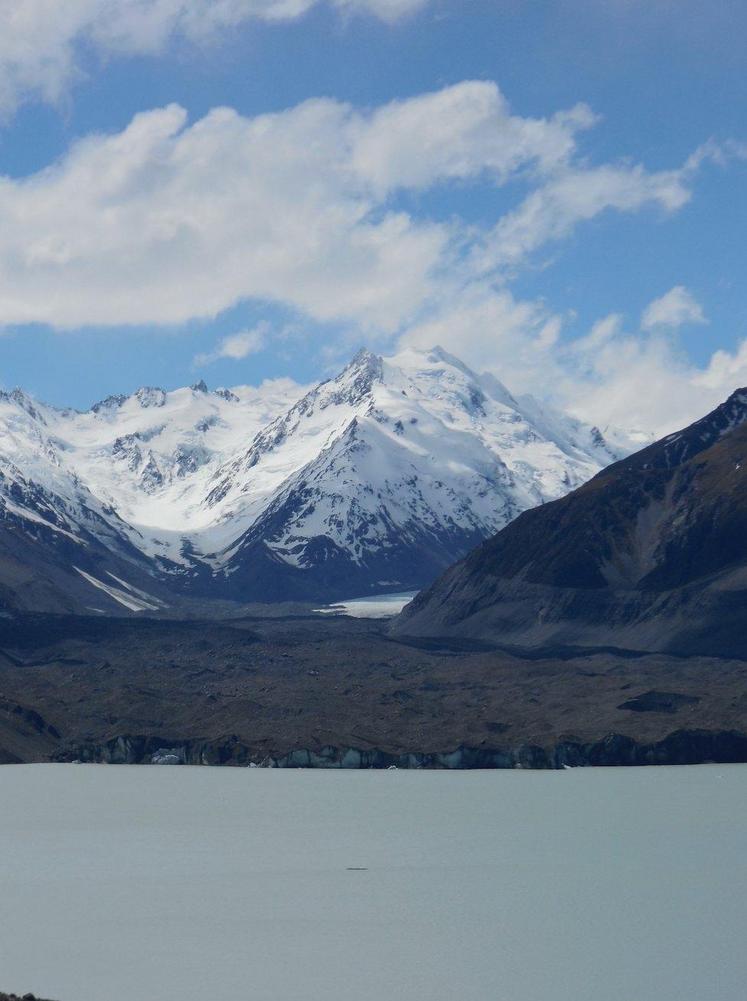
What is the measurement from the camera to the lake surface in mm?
45562

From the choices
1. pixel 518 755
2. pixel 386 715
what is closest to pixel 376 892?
pixel 518 755

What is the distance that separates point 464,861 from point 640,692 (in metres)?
74.5

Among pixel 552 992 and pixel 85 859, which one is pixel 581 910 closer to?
pixel 552 992

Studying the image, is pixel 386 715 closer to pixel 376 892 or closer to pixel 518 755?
pixel 518 755

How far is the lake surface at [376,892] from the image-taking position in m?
45.6

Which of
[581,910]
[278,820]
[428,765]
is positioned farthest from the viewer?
[428,765]

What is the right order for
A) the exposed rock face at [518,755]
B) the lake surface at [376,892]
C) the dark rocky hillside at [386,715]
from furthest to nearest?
the dark rocky hillside at [386,715], the exposed rock face at [518,755], the lake surface at [376,892]

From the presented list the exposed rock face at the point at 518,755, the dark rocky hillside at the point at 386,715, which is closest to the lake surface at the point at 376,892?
the exposed rock face at the point at 518,755

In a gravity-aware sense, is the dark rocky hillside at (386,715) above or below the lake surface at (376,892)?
above

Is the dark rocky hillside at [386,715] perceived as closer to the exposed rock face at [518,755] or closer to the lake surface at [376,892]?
the exposed rock face at [518,755]

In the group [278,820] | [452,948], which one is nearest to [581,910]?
[452,948]

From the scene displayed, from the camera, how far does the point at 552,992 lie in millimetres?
44188

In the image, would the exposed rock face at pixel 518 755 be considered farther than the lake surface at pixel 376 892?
Yes

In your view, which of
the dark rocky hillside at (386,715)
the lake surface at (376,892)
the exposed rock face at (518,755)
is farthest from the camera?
the dark rocky hillside at (386,715)
